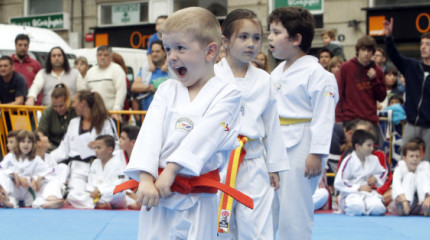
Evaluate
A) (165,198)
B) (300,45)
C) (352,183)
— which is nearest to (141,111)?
(352,183)

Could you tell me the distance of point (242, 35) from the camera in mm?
3852

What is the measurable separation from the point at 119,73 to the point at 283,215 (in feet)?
19.3

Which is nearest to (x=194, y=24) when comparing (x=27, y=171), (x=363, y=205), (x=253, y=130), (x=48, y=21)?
(x=253, y=130)

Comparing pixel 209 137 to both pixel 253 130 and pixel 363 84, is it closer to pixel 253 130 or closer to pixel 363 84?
pixel 253 130

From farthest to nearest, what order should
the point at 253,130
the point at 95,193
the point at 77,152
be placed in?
the point at 77,152, the point at 95,193, the point at 253,130

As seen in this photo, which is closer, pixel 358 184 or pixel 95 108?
pixel 358 184

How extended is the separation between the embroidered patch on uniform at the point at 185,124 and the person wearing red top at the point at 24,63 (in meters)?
7.86

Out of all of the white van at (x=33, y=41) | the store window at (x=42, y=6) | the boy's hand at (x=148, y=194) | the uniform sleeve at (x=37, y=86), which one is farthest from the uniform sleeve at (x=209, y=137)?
the store window at (x=42, y=6)

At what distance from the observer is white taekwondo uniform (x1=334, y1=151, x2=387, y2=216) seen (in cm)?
756

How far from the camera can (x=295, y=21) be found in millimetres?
4207

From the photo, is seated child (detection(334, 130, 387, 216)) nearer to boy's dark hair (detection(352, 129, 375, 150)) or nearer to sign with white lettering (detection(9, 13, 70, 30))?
boy's dark hair (detection(352, 129, 375, 150))

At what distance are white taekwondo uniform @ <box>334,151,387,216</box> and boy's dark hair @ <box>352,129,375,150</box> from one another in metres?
0.19

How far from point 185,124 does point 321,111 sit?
154 cm

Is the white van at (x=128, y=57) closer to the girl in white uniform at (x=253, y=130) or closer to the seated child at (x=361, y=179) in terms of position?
the seated child at (x=361, y=179)
